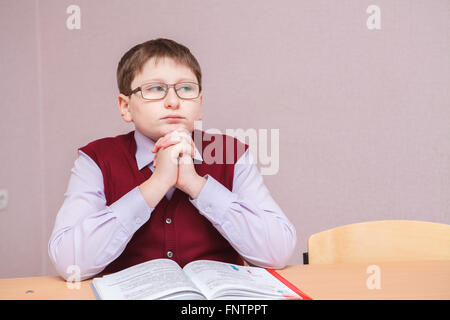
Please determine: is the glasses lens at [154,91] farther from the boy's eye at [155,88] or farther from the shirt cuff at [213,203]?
the shirt cuff at [213,203]

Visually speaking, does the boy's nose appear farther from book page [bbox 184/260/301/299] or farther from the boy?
book page [bbox 184/260/301/299]

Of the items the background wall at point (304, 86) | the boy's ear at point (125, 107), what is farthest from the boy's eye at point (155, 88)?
the background wall at point (304, 86)

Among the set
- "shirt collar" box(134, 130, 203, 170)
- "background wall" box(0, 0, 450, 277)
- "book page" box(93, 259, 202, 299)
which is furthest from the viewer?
"background wall" box(0, 0, 450, 277)

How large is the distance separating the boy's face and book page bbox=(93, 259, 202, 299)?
38 cm

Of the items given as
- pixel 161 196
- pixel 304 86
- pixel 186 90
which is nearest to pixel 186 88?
pixel 186 90

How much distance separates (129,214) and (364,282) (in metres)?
0.56

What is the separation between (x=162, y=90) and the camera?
3.70 feet

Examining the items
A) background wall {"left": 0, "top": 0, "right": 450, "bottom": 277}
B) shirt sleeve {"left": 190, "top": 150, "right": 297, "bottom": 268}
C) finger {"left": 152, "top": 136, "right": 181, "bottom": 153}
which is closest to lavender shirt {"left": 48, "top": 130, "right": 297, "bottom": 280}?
shirt sleeve {"left": 190, "top": 150, "right": 297, "bottom": 268}

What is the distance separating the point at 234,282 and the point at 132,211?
1.08ft

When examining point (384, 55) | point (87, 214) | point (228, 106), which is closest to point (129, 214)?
point (87, 214)

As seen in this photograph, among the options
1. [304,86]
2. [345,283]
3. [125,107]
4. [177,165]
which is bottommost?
[345,283]

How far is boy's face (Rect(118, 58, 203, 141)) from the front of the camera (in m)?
1.10

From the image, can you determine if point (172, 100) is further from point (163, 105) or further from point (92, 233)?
point (92, 233)
